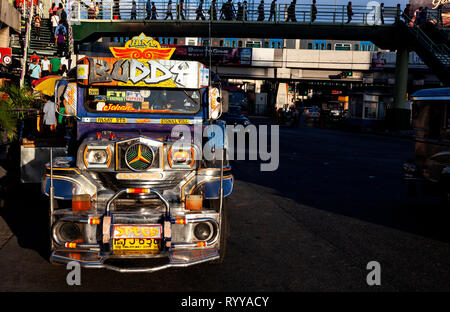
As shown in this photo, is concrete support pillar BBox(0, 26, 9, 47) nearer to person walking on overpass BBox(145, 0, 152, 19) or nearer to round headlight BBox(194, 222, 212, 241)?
person walking on overpass BBox(145, 0, 152, 19)

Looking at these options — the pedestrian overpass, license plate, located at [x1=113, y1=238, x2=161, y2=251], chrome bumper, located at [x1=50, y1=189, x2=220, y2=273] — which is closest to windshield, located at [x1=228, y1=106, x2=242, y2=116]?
the pedestrian overpass

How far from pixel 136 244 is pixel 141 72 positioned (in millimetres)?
2733

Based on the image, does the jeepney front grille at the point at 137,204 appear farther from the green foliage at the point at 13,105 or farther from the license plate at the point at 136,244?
the green foliage at the point at 13,105

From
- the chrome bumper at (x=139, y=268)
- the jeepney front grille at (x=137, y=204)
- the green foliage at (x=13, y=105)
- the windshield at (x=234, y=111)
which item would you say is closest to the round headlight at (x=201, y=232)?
the chrome bumper at (x=139, y=268)

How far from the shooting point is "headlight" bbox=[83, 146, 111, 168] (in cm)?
562

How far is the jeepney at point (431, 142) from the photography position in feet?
28.5

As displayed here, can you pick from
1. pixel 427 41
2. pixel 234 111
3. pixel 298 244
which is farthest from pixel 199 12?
pixel 298 244

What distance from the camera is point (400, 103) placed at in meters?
37.9

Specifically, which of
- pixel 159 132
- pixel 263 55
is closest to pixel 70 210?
pixel 159 132

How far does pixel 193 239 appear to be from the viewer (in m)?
5.18

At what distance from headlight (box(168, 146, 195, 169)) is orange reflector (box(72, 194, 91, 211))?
1042mm

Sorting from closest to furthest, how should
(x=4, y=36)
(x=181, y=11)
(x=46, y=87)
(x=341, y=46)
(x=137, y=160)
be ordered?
(x=137, y=160) < (x=46, y=87) < (x=4, y=36) < (x=181, y=11) < (x=341, y=46)

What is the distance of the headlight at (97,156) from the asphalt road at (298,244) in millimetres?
1222

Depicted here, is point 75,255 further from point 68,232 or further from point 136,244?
point 136,244
